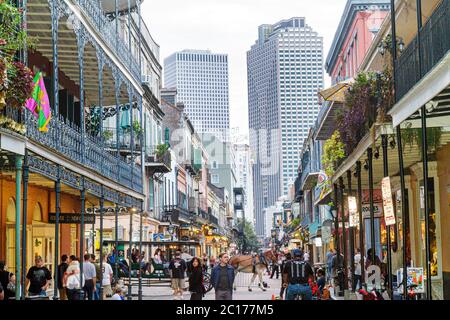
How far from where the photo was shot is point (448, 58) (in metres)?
8.95

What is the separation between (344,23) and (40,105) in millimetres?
22682

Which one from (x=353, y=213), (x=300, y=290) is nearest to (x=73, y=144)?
(x=300, y=290)

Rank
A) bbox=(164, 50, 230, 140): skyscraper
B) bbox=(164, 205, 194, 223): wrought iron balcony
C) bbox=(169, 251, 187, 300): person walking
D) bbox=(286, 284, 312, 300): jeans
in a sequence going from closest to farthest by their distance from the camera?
bbox=(286, 284, 312, 300): jeans → bbox=(164, 50, 230, 140): skyscraper → bbox=(169, 251, 187, 300): person walking → bbox=(164, 205, 194, 223): wrought iron balcony

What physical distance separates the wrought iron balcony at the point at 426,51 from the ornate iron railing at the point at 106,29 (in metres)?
8.23

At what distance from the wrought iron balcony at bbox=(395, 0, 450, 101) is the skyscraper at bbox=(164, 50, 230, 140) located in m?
7.24

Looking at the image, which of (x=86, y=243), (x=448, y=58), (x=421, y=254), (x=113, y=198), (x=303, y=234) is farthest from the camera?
(x=303, y=234)

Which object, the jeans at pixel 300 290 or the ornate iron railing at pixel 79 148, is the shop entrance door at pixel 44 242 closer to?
the ornate iron railing at pixel 79 148

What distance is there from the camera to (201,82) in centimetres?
4347

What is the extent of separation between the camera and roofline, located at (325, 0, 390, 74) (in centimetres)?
3192

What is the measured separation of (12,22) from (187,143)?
55.2 metres

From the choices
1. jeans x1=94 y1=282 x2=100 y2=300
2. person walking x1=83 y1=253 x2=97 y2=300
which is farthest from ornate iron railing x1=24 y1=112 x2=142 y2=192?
jeans x1=94 y1=282 x2=100 y2=300

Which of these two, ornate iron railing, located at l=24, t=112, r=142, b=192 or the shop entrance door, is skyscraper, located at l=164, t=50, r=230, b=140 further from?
the shop entrance door
